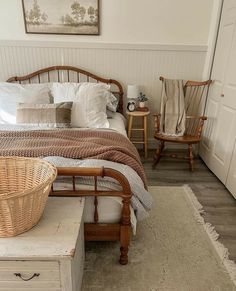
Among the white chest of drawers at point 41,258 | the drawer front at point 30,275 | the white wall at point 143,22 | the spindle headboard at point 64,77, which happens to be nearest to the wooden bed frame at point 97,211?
the white chest of drawers at point 41,258

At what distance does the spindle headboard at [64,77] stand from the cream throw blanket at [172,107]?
1.81ft

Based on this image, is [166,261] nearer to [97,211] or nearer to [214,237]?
[214,237]

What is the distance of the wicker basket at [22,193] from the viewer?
0.94 metres

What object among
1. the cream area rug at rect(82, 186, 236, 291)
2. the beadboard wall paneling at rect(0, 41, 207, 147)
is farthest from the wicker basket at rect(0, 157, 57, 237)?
the beadboard wall paneling at rect(0, 41, 207, 147)

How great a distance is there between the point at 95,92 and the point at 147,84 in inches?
34.7

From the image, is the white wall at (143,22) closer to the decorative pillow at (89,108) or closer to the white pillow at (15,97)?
the white pillow at (15,97)

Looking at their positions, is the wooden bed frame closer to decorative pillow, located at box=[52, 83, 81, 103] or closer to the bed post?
the bed post

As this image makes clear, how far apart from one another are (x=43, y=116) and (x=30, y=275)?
4.85 ft

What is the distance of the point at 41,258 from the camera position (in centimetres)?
96

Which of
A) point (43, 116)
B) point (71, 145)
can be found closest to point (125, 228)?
point (71, 145)

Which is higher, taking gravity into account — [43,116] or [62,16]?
[62,16]

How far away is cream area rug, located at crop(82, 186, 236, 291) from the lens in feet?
4.57

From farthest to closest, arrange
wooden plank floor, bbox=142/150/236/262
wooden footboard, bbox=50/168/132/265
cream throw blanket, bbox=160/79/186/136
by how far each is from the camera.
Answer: cream throw blanket, bbox=160/79/186/136 → wooden plank floor, bbox=142/150/236/262 → wooden footboard, bbox=50/168/132/265

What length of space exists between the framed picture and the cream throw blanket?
42.9 inches
